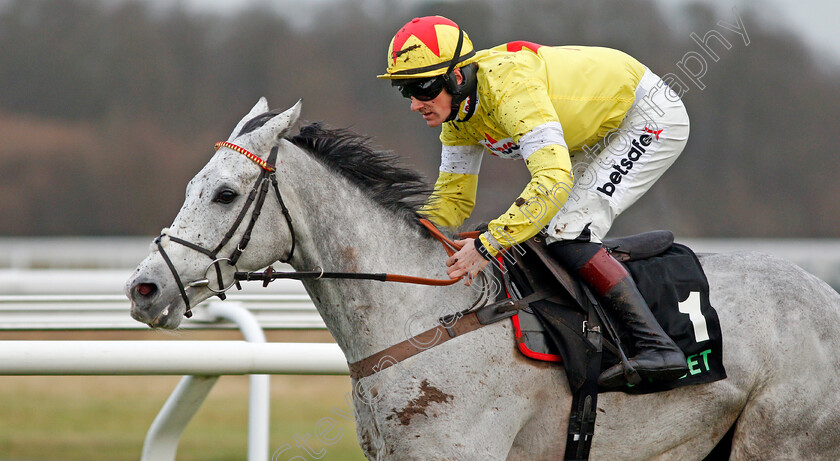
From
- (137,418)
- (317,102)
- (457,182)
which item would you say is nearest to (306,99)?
(317,102)

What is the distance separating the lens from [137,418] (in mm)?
6859

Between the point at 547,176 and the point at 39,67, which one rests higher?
the point at 547,176

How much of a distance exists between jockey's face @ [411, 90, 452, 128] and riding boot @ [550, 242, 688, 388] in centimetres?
64

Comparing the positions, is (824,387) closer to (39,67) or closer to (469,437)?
(469,437)

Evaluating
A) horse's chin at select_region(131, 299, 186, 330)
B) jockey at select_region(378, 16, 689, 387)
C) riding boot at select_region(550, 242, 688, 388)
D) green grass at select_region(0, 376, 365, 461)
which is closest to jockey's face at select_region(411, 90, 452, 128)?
jockey at select_region(378, 16, 689, 387)

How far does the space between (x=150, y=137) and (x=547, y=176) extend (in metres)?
21.3

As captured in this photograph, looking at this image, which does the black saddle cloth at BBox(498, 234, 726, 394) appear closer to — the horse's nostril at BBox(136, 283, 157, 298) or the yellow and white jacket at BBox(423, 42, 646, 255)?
the yellow and white jacket at BBox(423, 42, 646, 255)

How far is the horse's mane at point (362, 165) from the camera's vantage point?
3201 millimetres

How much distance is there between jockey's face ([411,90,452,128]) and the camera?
3.22m

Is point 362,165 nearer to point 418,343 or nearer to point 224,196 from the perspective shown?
point 224,196

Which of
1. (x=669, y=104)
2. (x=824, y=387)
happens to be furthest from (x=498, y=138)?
(x=824, y=387)

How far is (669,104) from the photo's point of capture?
350cm

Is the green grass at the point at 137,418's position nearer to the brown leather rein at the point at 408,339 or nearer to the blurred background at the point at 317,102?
the brown leather rein at the point at 408,339

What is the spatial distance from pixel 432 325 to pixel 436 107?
78 centimetres
